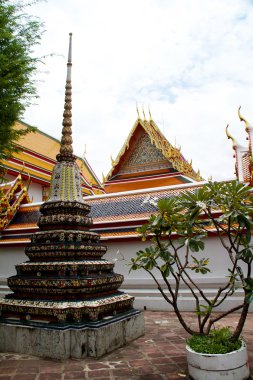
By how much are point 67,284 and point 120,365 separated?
1280mm

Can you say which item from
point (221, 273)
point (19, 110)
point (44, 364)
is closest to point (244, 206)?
point (44, 364)

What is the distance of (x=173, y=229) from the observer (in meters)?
4.02

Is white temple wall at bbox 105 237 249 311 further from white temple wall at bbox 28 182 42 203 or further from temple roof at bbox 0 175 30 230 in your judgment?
white temple wall at bbox 28 182 42 203

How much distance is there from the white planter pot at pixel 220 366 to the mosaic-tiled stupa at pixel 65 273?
1602mm

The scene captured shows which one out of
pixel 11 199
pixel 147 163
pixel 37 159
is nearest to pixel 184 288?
pixel 11 199

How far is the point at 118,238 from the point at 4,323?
4441mm

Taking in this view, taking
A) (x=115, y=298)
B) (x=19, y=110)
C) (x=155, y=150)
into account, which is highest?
(x=155, y=150)

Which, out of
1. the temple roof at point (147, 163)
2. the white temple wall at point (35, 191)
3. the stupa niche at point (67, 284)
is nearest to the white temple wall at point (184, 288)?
the stupa niche at point (67, 284)

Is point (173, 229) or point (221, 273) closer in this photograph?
point (173, 229)

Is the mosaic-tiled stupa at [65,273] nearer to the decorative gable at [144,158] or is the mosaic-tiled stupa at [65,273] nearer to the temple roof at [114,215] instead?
the temple roof at [114,215]

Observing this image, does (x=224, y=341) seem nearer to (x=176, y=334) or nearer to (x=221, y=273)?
(x=176, y=334)

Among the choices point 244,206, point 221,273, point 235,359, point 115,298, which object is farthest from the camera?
point 221,273

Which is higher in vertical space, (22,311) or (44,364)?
(22,311)

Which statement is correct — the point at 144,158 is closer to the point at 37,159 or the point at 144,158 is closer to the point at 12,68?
the point at 37,159
